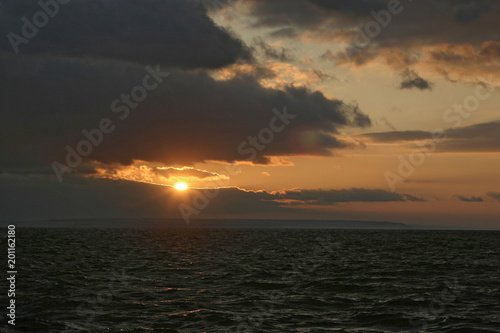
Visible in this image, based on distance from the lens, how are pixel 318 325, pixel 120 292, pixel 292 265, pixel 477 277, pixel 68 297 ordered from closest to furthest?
pixel 318 325 < pixel 68 297 < pixel 120 292 < pixel 477 277 < pixel 292 265

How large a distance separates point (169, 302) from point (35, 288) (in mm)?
10161

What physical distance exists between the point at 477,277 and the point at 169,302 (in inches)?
988

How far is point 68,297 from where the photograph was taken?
89.6 feet

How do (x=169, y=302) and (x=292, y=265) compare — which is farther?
(x=292, y=265)

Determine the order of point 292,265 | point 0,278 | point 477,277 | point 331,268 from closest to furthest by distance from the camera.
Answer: point 0,278 < point 477,277 < point 331,268 < point 292,265

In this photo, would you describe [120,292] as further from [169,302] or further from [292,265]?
[292,265]

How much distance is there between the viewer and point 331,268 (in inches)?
1740

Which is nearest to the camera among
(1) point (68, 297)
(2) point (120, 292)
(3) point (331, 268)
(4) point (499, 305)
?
(4) point (499, 305)

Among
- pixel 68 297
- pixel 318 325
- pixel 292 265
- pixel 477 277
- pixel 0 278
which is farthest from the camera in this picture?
pixel 292 265

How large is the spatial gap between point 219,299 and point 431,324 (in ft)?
37.0

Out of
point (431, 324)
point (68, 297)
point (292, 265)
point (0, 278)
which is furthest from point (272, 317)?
point (292, 265)

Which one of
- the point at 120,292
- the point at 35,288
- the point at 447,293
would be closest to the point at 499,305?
the point at 447,293

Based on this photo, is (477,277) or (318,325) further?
(477,277)

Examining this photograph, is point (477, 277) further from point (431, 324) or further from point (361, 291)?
point (431, 324)
